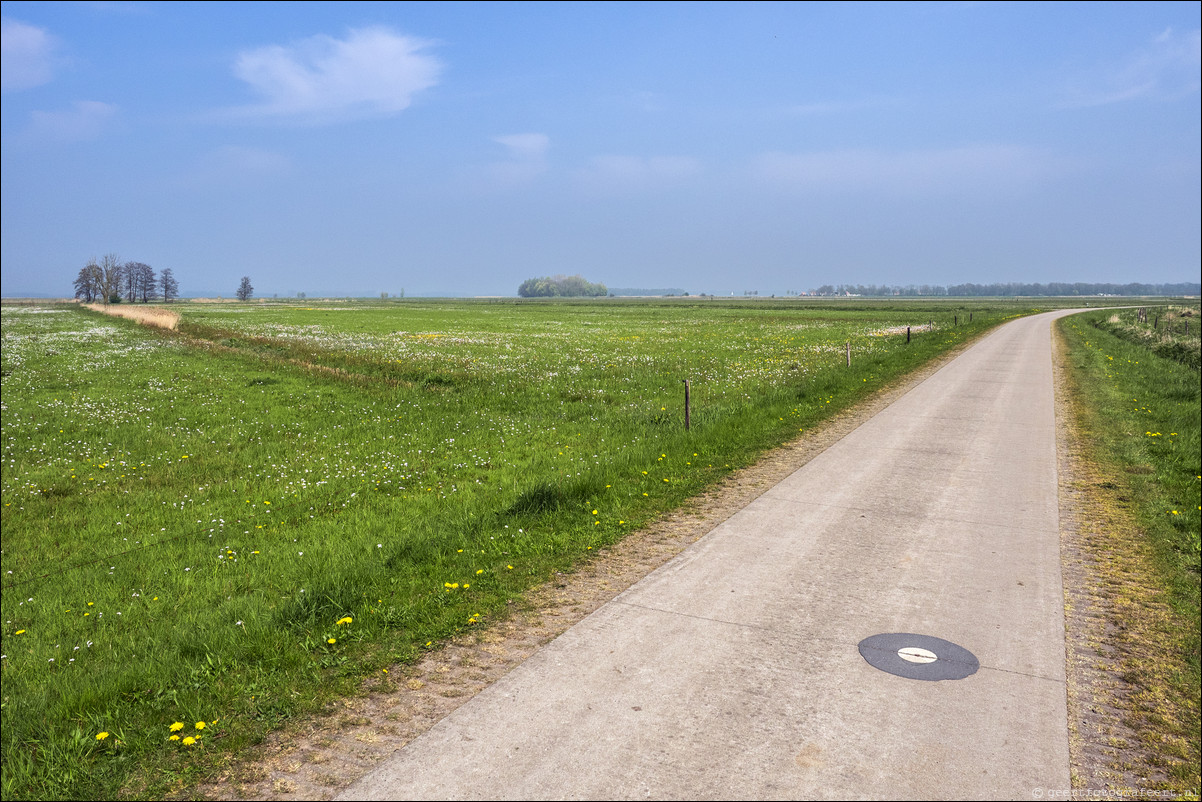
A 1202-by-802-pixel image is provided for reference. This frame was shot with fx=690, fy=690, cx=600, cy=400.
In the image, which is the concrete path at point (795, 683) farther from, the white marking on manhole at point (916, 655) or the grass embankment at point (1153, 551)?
the grass embankment at point (1153, 551)

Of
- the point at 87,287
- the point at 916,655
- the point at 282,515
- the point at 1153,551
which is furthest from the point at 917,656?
the point at 87,287

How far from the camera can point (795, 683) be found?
5688 mm

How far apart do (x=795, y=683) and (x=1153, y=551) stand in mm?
6040

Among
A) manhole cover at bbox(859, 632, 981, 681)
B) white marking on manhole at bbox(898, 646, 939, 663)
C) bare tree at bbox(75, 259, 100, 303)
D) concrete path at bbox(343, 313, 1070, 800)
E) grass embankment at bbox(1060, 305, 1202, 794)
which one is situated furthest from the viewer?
bare tree at bbox(75, 259, 100, 303)

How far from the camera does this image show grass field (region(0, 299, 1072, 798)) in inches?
234

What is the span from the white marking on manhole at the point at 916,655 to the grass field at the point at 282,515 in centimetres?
388

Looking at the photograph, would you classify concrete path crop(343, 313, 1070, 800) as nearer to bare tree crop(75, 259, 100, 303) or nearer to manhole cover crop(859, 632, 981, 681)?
manhole cover crop(859, 632, 981, 681)

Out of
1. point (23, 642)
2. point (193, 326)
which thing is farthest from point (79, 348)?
point (23, 642)

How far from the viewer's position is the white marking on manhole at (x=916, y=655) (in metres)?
6.04

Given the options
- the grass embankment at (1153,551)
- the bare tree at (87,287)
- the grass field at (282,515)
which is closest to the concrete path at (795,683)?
the grass embankment at (1153,551)

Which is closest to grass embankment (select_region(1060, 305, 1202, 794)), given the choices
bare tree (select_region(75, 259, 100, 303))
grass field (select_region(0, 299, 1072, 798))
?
grass field (select_region(0, 299, 1072, 798))

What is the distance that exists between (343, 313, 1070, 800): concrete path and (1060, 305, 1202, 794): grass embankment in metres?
0.57

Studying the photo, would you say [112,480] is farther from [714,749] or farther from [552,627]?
[714,749]

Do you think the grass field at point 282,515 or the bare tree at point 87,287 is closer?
the grass field at point 282,515
